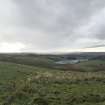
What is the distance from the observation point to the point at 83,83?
90.5ft

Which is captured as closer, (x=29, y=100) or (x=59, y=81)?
(x=29, y=100)

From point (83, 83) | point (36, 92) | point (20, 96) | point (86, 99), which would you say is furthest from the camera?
point (83, 83)

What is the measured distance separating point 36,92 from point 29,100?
103 inches

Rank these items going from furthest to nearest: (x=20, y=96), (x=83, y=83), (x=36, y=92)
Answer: (x=83, y=83) < (x=36, y=92) < (x=20, y=96)

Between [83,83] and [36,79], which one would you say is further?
[36,79]

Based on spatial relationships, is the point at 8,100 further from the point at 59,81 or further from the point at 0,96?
the point at 59,81

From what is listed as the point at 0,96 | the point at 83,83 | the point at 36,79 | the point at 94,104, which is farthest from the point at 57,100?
the point at 36,79

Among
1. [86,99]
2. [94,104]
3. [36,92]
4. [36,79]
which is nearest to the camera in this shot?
[94,104]

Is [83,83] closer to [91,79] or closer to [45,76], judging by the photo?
[91,79]

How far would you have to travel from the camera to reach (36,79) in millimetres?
29766

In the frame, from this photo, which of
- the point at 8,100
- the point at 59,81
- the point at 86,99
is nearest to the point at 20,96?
the point at 8,100

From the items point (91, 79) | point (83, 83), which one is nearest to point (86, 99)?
point (83, 83)

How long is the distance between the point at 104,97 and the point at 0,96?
7508 mm

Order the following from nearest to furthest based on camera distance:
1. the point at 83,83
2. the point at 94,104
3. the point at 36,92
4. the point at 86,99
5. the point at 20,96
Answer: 1. the point at 94,104
2. the point at 86,99
3. the point at 20,96
4. the point at 36,92
5. the point at 83,83
